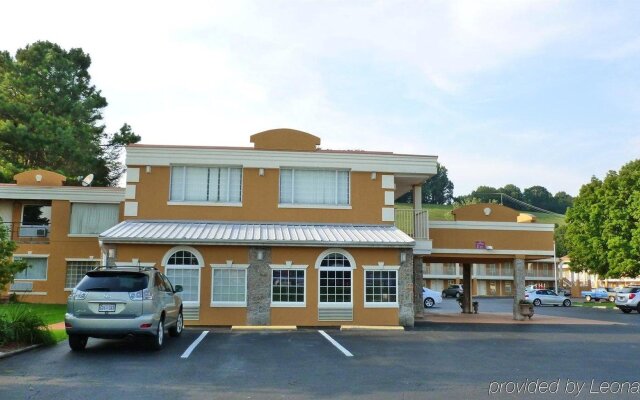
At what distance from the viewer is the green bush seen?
1263 centimetres

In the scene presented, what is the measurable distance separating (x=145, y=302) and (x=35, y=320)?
3.24 meters

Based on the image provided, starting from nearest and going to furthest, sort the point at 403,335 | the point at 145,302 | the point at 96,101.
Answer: the point at 145,302 → the point at 403,335 → the point at 96,101

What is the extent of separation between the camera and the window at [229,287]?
19.5 metres

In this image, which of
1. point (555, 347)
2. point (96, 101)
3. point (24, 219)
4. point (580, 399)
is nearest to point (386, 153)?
point (555, 347)

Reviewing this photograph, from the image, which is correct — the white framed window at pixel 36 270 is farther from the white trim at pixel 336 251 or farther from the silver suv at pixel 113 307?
the silver suv at pixel 113 307

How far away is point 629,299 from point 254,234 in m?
26.9

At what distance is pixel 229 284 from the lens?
19.6 meters

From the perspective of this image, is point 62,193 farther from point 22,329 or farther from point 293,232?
point 22,329

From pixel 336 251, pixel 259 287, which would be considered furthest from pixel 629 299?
pixel 259 287

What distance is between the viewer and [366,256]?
2008 cm

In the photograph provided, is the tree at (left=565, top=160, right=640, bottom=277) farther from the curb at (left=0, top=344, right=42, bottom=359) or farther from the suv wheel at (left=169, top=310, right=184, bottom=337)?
the curb at (left=0, top=344, right=42, bottom=359)

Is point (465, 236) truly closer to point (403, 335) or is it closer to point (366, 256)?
point (366, 256)

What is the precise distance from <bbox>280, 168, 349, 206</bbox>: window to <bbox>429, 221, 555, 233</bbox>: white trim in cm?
408

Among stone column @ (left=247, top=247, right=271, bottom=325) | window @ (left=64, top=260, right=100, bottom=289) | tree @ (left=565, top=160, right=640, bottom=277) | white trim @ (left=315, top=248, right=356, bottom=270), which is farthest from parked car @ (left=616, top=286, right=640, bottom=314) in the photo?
window @ (left=64, top=260, right=100, bottom=289)
